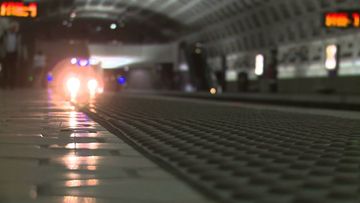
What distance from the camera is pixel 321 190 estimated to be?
2.59 metres

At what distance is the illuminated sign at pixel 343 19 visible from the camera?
2339 cm

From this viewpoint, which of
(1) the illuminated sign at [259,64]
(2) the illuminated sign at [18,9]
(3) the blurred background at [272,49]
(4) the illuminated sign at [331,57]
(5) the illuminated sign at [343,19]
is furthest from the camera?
(1) the illuminated sign at [259,64]

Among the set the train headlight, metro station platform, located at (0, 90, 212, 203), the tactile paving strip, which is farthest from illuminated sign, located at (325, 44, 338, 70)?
metro station platform, located at (0, 90, 212, 203)

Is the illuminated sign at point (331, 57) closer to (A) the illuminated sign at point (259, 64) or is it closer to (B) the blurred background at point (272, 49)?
(B) the blurred background at point (272, 49)

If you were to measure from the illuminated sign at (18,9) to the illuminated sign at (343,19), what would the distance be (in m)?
12.2

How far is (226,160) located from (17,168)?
52.8 inches

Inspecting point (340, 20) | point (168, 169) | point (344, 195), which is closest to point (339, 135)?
point (168, 169)

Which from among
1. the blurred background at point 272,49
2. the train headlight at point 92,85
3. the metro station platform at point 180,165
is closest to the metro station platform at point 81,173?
the metro station platform at point 180,165

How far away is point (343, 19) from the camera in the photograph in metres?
23.4

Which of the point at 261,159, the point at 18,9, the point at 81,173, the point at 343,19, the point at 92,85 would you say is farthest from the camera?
the point at 92,85

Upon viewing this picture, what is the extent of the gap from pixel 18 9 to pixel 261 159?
59.1 ft

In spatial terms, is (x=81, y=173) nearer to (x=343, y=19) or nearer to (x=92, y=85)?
(x=343, y=19)

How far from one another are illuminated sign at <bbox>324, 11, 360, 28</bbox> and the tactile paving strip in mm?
18148

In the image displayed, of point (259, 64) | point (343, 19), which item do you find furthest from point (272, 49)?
point (343, 19)
